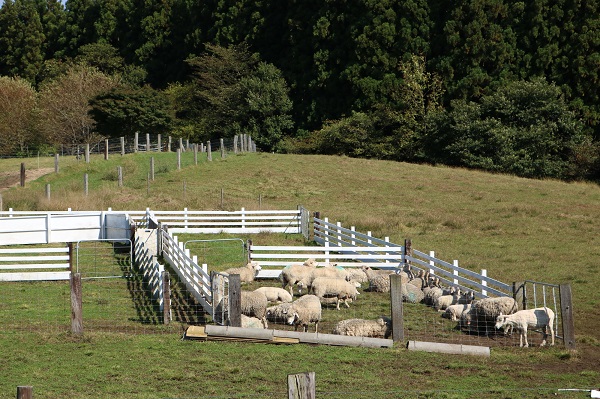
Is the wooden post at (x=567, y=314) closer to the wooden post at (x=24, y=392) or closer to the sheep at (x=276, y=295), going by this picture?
the sheep at (x=276, y=295)

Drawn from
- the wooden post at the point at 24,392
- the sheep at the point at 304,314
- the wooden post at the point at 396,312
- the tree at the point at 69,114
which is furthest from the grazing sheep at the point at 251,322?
the tree at the point at 69,114

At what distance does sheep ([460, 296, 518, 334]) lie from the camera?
16.0m

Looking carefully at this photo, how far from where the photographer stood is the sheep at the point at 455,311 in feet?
56.1

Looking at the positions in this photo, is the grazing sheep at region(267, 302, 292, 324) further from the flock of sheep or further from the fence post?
the fence post

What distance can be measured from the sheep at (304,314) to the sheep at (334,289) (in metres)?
2.19

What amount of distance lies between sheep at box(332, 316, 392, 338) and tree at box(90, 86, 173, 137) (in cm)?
4949

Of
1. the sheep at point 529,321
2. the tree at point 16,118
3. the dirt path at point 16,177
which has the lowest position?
the sheep at point 529,321

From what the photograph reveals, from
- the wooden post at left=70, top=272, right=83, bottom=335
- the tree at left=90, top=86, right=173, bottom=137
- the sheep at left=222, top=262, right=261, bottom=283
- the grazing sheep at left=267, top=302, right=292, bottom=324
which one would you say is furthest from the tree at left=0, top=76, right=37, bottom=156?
the wooden post at left=70, top=272, right=83, bottom=335

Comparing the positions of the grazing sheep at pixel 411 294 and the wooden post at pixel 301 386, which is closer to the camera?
the wooden post at pixel 301 386

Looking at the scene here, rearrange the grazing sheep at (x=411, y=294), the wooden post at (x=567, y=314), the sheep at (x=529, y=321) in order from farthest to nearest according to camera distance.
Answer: the grazing sheep at (x=411, y=294), the sheep at (x=529, y=321), the wooden post at (x=567, y=314)

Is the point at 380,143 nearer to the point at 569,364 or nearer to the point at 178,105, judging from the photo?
the point at 178,105

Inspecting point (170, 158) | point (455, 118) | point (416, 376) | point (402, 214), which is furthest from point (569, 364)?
point (455, 118)

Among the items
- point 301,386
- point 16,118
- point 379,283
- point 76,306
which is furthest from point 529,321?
point 16,118

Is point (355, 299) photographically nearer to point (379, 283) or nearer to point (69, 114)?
point (379, 283)
